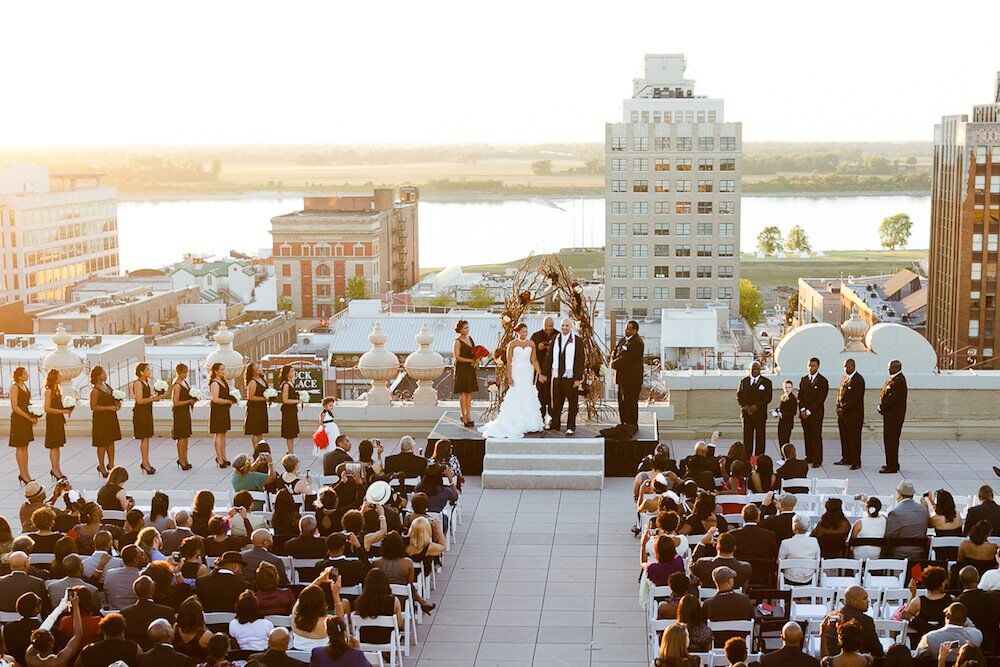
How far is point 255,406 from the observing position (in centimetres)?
1669

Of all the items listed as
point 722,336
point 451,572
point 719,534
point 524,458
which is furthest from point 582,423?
point 722,336

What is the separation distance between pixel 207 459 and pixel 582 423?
17.0 feet

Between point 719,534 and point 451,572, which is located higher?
point 719,534

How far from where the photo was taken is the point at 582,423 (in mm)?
16875

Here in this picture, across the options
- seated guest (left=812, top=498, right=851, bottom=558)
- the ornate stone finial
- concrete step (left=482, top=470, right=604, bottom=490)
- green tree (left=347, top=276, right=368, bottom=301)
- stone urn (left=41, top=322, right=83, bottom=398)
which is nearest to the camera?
seated guest (left=812, top=498, right=851, bottom=558)

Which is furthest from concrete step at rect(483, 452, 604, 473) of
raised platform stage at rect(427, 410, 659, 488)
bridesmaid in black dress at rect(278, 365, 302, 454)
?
bridesmaid in black dress at rect(278, 365, 302, 454)

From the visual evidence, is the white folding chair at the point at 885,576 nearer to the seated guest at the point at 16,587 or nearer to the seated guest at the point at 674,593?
the seated guest at the point at 674,593

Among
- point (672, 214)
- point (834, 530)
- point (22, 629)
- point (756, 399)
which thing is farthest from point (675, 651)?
point (672, 214)

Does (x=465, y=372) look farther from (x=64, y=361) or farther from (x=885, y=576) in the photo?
(x=885, y=576)

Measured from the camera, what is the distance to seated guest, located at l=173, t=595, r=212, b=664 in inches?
337

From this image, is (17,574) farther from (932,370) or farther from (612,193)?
(612,193)

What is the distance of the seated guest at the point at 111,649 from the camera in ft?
27.5

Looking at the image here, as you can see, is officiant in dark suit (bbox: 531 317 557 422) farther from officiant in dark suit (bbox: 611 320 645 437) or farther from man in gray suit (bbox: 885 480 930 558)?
man in gray suit (bbox: 885 480 930 558)

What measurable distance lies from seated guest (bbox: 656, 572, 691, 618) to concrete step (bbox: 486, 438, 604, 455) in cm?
604
